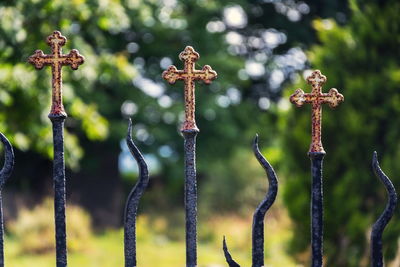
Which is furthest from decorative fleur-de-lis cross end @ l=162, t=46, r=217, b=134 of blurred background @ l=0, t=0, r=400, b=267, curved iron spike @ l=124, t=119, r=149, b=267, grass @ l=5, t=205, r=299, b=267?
→ grass @ l=5, t=205, r=299, b=267

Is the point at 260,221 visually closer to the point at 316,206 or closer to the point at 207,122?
the point at 316,206

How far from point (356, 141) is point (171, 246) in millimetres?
8050

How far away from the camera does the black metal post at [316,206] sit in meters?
2.63

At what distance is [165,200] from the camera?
2080 cm

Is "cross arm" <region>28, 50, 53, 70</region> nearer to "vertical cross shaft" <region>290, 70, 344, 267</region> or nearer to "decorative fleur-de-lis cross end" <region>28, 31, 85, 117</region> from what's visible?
"decorative fleur-de-lis cross end" <region>28, 31, 85, 117</region>

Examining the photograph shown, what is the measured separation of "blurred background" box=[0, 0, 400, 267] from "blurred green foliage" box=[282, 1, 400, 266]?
0.05 feet

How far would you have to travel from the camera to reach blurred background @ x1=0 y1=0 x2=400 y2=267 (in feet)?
26.2

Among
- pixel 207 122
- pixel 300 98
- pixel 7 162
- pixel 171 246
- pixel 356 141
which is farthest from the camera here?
pixel 207 122

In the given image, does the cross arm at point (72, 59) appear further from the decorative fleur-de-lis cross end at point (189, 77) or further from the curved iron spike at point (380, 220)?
the curved iron spike at point (380, 220)

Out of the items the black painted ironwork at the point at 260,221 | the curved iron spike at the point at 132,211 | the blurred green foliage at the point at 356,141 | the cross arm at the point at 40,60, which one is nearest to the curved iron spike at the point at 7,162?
the cross arm at the point at 40,60

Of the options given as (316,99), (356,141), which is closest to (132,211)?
(316,99)

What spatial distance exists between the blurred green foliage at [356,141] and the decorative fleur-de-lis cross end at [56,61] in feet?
19.1

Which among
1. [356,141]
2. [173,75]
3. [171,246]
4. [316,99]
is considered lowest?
[171,246]

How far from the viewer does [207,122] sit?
17.5 m
